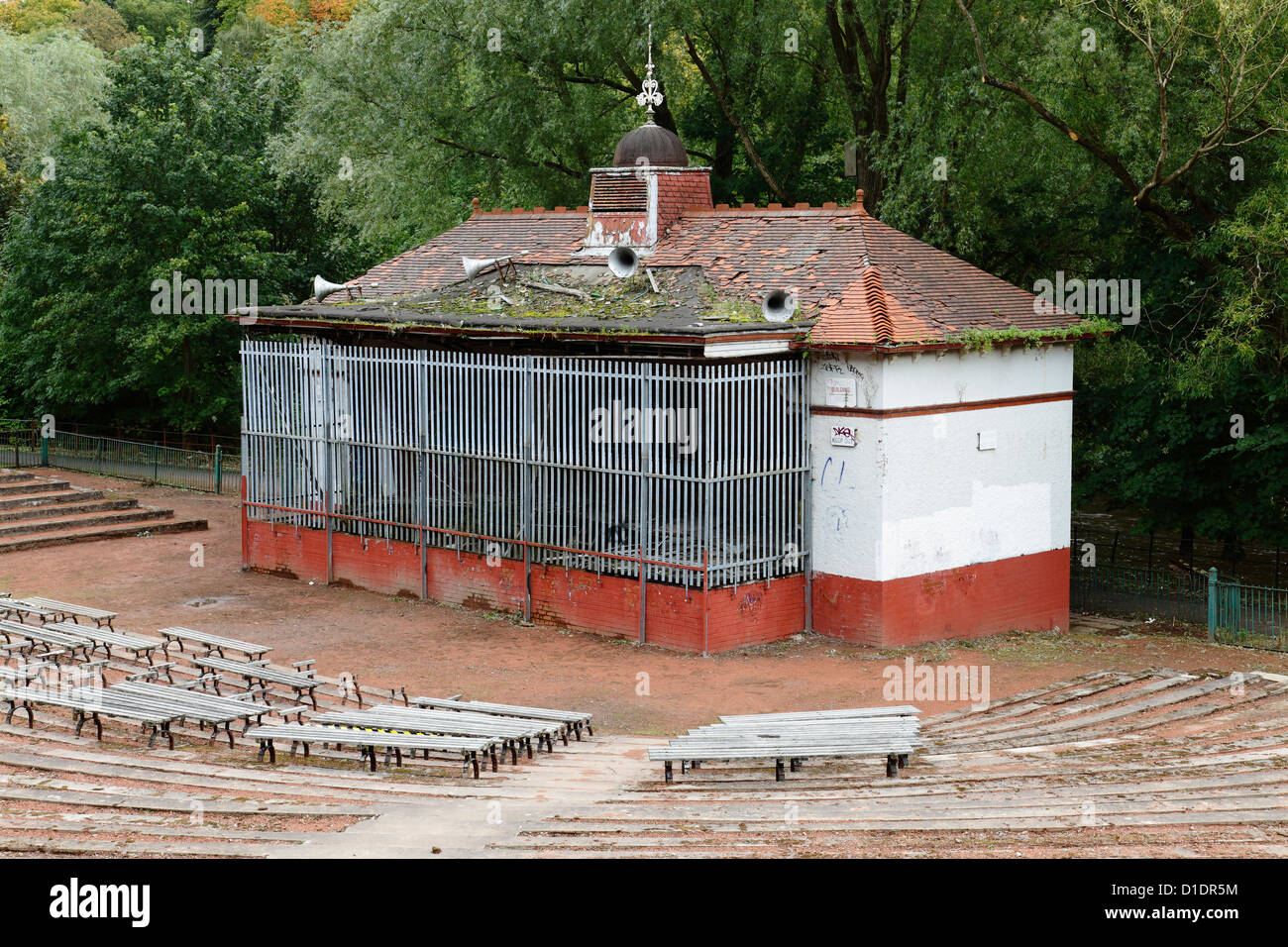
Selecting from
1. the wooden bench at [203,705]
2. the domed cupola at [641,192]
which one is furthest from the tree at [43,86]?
the wooden bench at [203,705]

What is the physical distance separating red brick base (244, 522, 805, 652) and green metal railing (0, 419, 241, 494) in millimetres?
11587

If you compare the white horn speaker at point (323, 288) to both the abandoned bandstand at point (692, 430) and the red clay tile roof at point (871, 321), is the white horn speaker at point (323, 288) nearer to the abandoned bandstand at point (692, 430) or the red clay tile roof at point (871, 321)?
the abandoned bandstand at point (692, 430)

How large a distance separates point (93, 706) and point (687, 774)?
5.79 meters

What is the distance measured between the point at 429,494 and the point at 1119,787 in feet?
45.5

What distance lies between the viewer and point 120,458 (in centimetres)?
3909

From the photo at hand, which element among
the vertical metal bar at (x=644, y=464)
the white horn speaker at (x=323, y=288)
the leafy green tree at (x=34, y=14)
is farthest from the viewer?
the leafy green tree at (x=34, y=14)

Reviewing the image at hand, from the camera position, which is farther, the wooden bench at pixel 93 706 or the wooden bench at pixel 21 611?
the wooden bench at pixel 21 611

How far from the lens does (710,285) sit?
74.2 feet

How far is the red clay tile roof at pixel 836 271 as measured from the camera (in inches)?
832

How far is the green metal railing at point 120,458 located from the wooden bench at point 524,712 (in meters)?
21.3

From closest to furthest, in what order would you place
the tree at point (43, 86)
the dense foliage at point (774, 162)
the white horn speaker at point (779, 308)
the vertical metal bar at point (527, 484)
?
the white horn speaker at point (779, 308) < the vertical metal bar at point (527, 484) < the dense foliage at point (774, 162) < the tree at point (43, 86)

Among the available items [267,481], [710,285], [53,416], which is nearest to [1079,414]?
[710,285]

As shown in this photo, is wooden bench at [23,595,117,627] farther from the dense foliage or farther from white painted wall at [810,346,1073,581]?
the dense foliage

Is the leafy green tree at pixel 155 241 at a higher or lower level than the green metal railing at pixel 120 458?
higher
